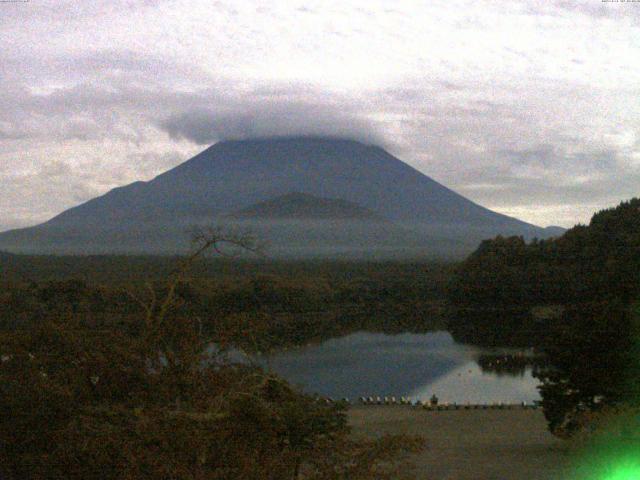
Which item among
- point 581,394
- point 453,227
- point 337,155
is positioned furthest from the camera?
point 337,155

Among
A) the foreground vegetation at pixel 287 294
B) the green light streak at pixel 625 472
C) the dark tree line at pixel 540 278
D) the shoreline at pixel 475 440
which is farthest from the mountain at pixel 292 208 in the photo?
the green light streak at pixel 625 472

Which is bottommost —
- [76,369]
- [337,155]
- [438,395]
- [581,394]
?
[438,395]

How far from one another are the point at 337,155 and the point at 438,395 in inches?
5235

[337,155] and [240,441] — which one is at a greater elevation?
[337,155]

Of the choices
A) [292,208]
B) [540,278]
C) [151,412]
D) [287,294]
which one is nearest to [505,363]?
[287,294]

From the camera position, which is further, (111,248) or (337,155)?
(337,155)

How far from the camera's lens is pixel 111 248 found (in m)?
106

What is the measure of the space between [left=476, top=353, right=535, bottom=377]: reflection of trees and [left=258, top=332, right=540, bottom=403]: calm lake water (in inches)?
8.6

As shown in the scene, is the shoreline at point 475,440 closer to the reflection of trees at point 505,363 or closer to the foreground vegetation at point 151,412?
the foreground vegetation at point 151,412

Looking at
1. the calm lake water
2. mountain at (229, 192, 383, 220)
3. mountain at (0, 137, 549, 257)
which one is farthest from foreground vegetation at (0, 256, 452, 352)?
mountain at (229, 192, 383, 220)

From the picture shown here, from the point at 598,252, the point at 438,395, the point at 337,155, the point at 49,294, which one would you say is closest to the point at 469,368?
the point at 438,395

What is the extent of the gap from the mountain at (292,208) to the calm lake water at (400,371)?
7164 centimetres

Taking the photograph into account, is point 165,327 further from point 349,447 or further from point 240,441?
point 349,447

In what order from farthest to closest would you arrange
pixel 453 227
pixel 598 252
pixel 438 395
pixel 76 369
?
pixel 453 227
pixel 598 252
pixel 438 395
pixel 76 369
